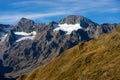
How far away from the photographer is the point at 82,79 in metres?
94.4

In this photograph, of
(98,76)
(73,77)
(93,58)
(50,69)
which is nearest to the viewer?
(98,76)

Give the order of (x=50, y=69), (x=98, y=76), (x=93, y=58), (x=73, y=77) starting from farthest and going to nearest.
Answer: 1. (x=50, y=69)
2. (x=93, y=58)
3. (x=73, y=77)
4. (x=98, y=76)

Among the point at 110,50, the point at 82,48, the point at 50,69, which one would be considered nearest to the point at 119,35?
the point at 110,50

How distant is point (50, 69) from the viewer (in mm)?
127750

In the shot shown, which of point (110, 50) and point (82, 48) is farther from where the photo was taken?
point (82, 48)

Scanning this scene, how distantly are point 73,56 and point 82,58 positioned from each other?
1578cm

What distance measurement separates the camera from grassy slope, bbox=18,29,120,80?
297ft

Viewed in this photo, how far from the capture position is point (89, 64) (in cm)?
10475

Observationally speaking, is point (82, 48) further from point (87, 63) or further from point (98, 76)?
point (98, 76)

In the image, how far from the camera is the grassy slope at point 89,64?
90.5 m

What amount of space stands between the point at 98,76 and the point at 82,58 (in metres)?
24.3

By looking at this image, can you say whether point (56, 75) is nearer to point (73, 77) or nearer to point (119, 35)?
point (73, 77)

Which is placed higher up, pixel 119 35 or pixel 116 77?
pixel 119 35

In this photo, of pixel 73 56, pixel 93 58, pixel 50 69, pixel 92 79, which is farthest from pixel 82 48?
pixel 92 79
